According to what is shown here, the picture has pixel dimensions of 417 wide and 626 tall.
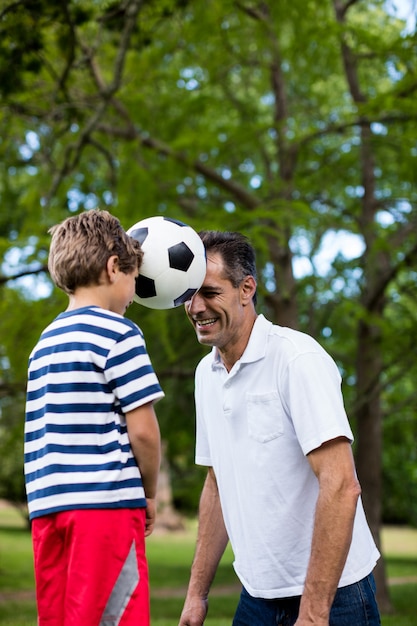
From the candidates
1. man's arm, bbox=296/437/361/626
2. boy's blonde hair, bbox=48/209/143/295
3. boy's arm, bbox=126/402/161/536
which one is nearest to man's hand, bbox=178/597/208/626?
man's arm, bbox=296/437/361/626

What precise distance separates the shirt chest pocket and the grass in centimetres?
627

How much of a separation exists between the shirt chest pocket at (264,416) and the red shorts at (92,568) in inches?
22.3

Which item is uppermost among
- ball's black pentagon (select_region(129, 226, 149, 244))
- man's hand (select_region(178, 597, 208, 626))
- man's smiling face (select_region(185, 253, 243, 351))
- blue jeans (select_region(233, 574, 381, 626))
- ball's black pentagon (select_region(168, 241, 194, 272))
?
ball's black pentagon (select_region(129, 226, 149, 244))

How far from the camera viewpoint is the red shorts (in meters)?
2.09

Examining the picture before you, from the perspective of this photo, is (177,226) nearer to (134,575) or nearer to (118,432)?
(118,432)

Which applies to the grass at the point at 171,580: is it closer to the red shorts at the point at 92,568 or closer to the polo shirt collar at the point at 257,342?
the polo shirt collar at the point at 257,342

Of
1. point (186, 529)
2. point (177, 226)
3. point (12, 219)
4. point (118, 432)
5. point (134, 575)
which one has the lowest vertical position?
point (186, 529)

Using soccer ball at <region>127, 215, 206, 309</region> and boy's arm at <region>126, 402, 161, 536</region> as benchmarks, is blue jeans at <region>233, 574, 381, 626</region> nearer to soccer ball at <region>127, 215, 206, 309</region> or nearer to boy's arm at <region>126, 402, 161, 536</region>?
boy's arm at <region>126, 402, 161, 536</region>

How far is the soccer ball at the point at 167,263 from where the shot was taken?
8.89 feet

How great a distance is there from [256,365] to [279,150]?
25.8 ft

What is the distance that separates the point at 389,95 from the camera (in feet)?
26.1

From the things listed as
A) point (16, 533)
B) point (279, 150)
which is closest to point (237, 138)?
point (279, 150)

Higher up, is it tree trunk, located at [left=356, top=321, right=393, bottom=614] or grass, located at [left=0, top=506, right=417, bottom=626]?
tree trunk, located at [left=356, top=321, right=393, bottom=614]

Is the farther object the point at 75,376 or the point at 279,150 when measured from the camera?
the point at 279,150
